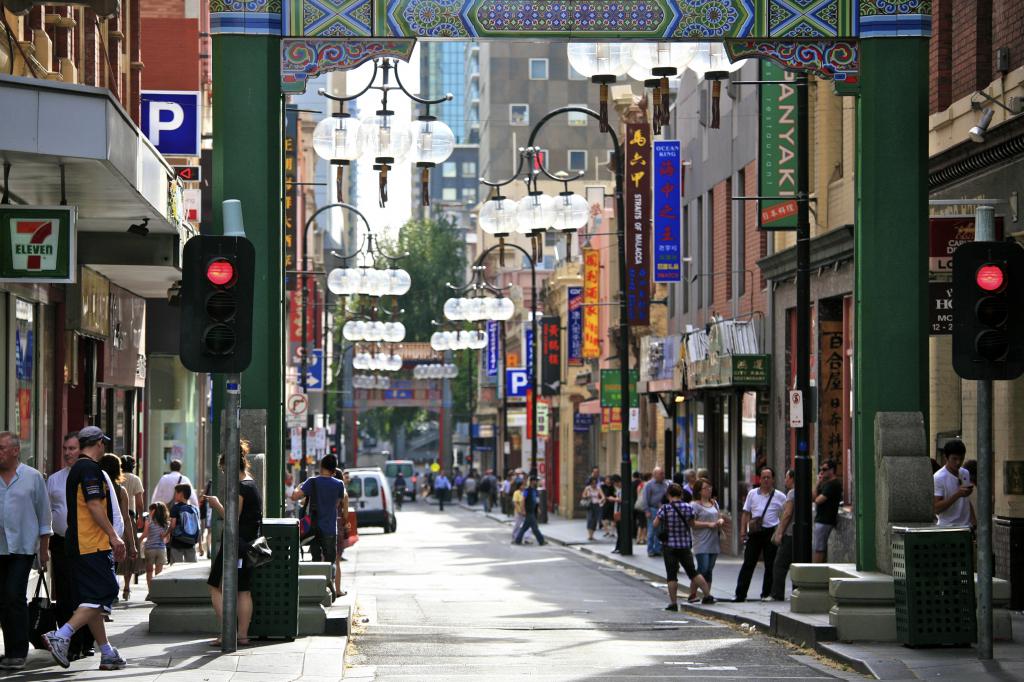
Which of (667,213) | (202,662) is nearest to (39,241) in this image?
(202,662)

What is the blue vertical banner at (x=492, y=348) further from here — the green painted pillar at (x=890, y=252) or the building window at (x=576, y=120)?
the green painted pillar at (x=890, y=252)

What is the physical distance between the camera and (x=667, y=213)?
38.6 meters

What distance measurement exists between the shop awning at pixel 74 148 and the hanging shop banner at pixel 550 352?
1776 inches

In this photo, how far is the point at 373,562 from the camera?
116 feet

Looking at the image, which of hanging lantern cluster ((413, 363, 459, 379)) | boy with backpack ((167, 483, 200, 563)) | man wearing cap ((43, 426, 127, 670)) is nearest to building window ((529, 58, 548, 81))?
hanging lantern cluster ((413, 363, 459, 379))

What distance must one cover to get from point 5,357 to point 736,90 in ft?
66.1

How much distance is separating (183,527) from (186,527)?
0.05m

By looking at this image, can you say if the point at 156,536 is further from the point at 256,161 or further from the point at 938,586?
the point at 938,586

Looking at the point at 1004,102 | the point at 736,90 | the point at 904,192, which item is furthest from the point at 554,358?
the point at 904,192

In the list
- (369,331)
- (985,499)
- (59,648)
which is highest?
(369,331)

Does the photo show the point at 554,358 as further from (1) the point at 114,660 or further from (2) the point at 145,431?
(1) the point at 114,660

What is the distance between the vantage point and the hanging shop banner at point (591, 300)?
5509 cm

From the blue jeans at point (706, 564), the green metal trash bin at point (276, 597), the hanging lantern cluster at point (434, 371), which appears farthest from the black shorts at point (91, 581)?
the hanging lantern cluster at point (434, 371)

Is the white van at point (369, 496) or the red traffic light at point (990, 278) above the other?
the red traffic light at point (990, 278)
